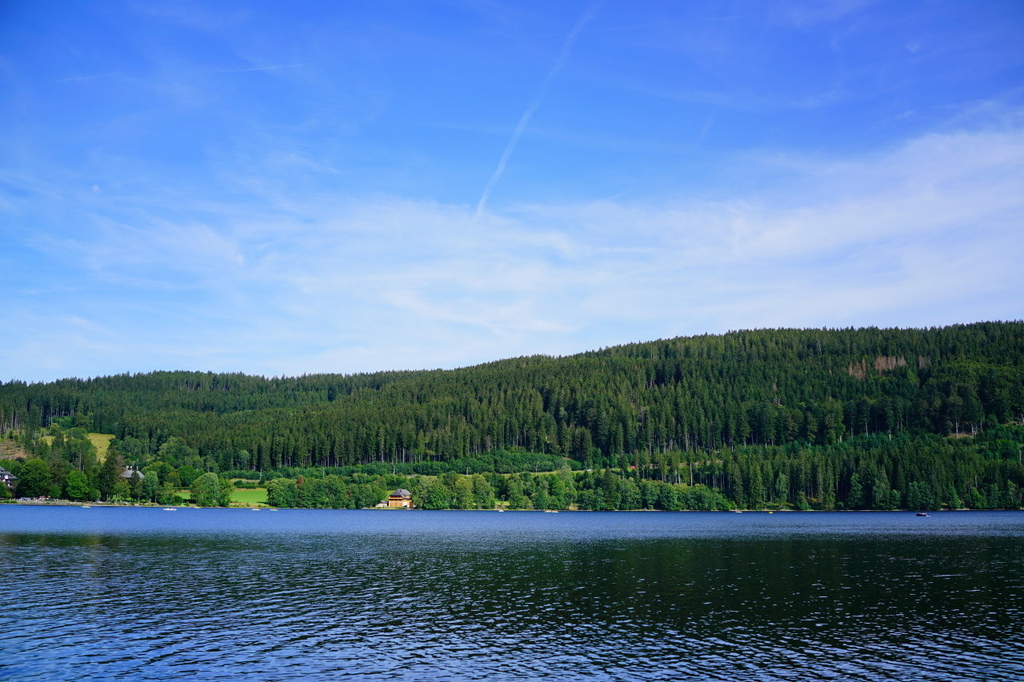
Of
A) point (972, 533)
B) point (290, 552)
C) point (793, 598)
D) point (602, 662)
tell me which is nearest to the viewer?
point (602, 662)

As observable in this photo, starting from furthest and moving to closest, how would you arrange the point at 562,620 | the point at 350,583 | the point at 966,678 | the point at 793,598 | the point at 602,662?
the point at 350,583 < the point at 793,598 < the point at 562,620 < the point at 602,662 < the point at 966,678

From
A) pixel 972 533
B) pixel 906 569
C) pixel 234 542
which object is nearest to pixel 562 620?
pixel 906 569

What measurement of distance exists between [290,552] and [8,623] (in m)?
52.2

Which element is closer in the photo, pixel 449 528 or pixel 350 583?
pixel 350 583

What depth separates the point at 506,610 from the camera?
62.8 m

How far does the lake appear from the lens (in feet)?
148

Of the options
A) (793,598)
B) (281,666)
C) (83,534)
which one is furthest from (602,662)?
(83,534)

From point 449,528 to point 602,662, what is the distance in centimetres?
11619

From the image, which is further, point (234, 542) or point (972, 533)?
point (972, 533)

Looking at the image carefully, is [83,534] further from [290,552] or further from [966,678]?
[966,678]

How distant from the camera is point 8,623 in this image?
174 feet

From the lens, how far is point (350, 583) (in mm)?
76562

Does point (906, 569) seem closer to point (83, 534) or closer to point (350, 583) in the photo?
point (350, 583)

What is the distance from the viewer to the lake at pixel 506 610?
45.1 metres
